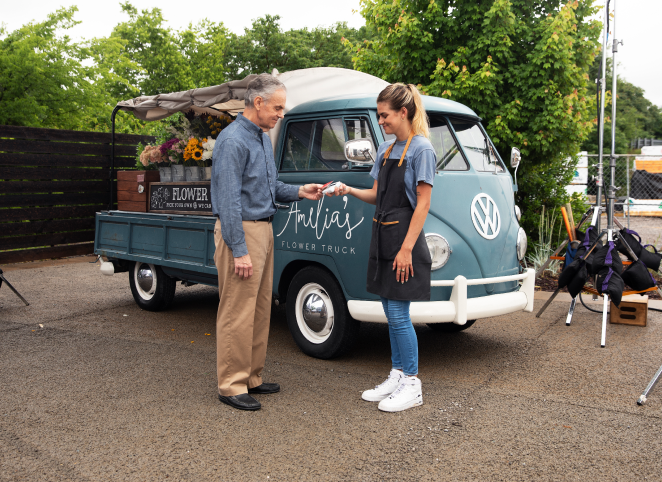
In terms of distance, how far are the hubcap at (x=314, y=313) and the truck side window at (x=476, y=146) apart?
1.68m

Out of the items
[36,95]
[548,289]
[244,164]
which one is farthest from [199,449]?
[36,95]

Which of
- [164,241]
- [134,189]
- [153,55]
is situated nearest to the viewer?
[164,241]

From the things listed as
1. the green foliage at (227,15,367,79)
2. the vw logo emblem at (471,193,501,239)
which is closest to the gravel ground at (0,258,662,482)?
the vw logo emblem at (471,193,501,239)

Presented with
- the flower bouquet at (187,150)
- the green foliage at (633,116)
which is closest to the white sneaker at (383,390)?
the flower bouquet at (187,150)

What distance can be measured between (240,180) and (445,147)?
77.7 inches

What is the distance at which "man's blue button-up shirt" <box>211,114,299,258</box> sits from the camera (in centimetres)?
357

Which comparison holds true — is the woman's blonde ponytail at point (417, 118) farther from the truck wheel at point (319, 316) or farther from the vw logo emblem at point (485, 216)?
the truck wheel at point (319, 316)

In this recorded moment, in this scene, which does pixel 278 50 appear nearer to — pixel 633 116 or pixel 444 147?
pixel 633 116

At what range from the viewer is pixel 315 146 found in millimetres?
4887

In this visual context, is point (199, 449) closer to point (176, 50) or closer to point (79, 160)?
point (79, 160)

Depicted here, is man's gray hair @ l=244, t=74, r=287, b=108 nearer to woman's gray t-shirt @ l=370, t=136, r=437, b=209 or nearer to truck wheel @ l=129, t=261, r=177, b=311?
woman's gray t-shirt @ l=370, t=136, r=437, b=209

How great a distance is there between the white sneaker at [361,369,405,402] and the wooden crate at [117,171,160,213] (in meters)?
4.04

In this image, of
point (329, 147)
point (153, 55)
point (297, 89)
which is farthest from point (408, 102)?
point (153, 55)

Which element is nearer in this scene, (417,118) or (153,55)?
(417,118)
